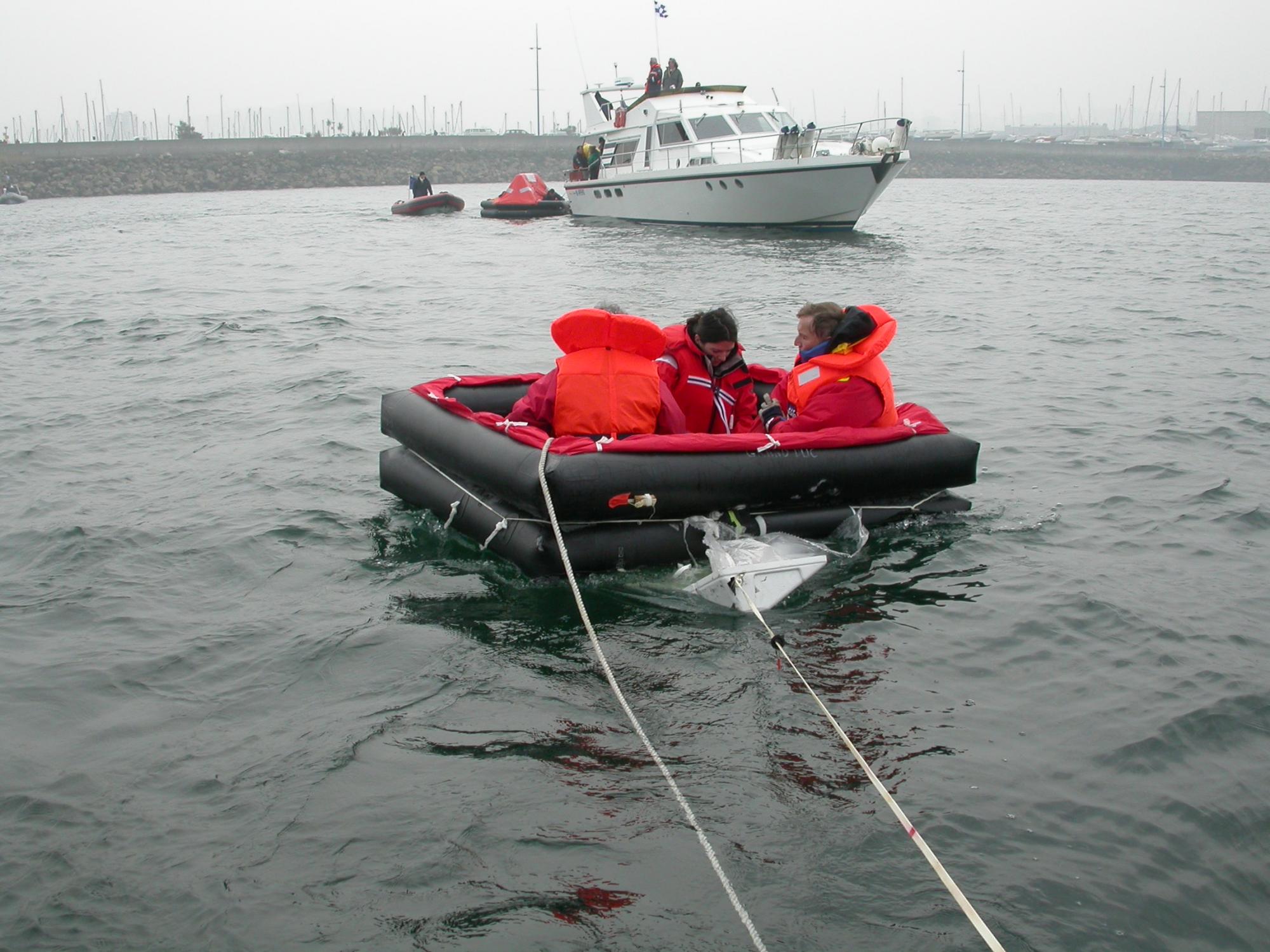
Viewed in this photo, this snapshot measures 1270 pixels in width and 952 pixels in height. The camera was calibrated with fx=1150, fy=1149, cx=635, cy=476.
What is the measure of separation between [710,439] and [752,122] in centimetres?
2001

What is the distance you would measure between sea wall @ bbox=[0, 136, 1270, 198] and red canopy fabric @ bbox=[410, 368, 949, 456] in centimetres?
5384

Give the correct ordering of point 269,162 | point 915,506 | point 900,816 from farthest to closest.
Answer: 1. point 269,162
2. point 915,506
3. point 900,816

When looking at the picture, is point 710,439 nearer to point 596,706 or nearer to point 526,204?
point 596,706

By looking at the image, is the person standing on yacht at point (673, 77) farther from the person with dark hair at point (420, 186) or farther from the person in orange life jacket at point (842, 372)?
the person in orange life jacket at point (842, 372)

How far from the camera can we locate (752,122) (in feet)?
78.6

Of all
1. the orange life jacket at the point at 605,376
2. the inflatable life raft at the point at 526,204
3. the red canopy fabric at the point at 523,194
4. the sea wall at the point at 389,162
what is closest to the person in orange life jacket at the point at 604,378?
the orange life jacket at the point at 605,376

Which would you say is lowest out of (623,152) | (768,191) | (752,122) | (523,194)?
(768,191)

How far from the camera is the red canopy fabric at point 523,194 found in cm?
3130

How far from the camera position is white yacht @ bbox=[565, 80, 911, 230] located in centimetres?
2200

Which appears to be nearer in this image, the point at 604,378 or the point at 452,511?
the point at 604,378

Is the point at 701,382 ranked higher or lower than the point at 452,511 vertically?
higher

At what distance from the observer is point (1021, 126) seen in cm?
16838

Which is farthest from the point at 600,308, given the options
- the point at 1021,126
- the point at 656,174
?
the point at 1021,126

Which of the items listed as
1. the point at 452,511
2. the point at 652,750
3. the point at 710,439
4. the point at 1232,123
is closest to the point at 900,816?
the point at 652,750
